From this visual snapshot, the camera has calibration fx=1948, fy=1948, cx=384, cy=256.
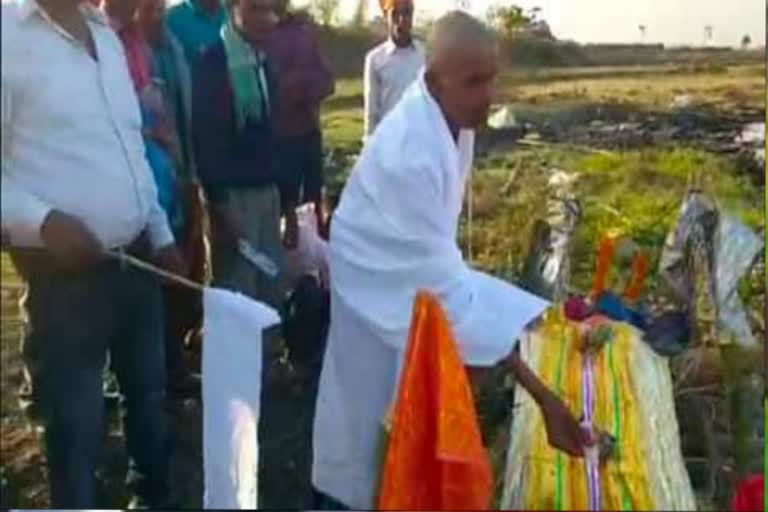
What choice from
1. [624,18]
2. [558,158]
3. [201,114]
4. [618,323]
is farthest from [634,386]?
[201,114]

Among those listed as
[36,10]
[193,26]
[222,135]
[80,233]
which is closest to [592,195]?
[222,135]

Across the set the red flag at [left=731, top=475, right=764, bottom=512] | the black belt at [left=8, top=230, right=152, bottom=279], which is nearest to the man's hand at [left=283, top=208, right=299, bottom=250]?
the black belt at [left=8, top=230, right=152, bottom=279]

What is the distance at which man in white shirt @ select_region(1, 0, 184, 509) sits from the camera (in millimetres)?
3127

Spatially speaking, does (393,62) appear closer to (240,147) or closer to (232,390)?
(240,147)

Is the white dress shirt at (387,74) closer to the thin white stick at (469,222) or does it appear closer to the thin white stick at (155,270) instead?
the thin white stick at (469,222)

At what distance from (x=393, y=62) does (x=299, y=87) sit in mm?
173

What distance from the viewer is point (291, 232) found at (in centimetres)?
349

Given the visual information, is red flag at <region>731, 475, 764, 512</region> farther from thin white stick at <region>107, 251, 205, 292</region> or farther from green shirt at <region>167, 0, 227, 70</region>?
green shirt at <region>167, 0, 227, 70</region>

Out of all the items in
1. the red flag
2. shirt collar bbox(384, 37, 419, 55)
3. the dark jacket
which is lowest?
the red flag

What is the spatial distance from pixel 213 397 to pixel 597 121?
2.79 feet

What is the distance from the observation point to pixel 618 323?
3.53m

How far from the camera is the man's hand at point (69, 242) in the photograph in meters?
3.14

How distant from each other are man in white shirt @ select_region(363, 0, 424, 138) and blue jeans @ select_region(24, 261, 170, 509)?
0.50 m

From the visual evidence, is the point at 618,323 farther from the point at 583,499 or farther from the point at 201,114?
the point at 201,114
